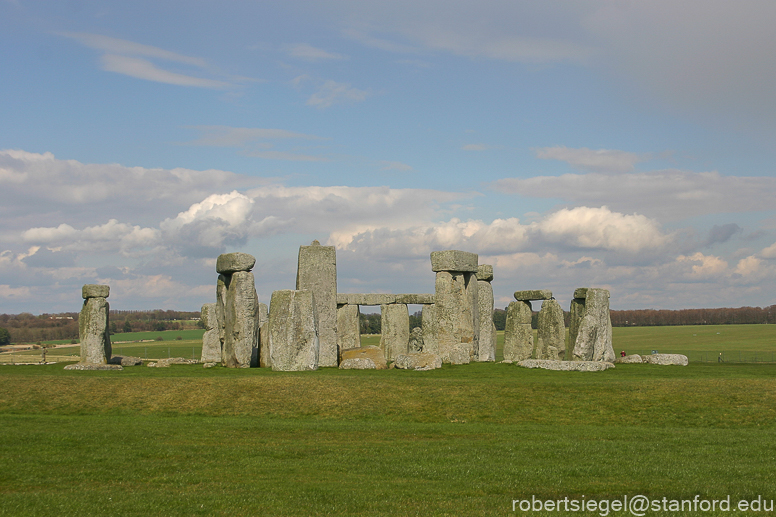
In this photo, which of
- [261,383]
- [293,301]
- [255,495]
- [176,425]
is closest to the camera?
[255,495]

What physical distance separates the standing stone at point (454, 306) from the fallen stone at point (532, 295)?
15.5 feet

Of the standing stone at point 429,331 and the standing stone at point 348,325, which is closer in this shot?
the standing stone at point 429,331

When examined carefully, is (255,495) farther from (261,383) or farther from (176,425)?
(261,383)

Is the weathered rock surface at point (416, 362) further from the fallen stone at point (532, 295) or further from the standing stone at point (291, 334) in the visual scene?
the fallen stone at point (532, 295)

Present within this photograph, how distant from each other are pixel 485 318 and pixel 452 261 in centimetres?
444

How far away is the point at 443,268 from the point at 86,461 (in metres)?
17.3

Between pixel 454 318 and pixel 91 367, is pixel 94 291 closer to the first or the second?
pixel 91 367

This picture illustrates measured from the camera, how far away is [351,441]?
42.8 ft

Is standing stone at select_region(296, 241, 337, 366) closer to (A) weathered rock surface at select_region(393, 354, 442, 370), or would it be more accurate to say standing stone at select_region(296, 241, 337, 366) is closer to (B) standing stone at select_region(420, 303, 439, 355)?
(A) weathered rock surface at select_region(393, 354, 442, 370)

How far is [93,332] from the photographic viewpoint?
2455cm

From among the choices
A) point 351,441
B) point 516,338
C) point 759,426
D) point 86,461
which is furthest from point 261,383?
point 516,338

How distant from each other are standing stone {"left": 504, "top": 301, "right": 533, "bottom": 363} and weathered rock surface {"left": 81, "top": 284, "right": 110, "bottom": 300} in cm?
1674

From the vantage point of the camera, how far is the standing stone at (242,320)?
2341cm

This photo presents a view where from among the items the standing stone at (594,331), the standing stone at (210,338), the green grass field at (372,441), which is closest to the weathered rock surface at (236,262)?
the green grass field at (372,441)
